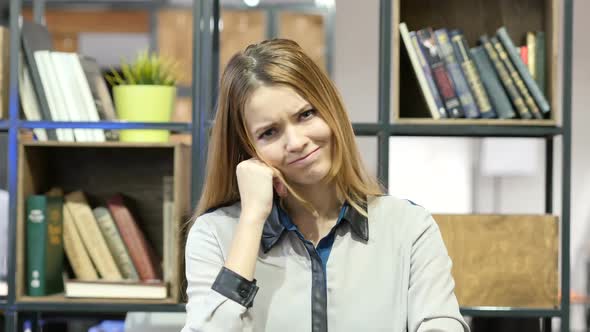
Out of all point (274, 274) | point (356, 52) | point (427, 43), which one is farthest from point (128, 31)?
point (274, 274)

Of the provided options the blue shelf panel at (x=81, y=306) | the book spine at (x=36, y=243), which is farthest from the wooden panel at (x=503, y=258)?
the book spine at (x=36, y=243)

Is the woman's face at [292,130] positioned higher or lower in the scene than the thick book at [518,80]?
lower

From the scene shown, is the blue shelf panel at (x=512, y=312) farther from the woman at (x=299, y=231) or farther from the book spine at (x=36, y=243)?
the book spine at (x=36, y=243)

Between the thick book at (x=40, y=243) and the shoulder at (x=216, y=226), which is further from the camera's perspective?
the thick book at (x=40, y=243)

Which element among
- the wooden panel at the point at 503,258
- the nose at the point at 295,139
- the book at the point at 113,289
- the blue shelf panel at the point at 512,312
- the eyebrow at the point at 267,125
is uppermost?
the eyebrow at the point at 267,125

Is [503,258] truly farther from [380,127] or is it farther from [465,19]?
[465,19]

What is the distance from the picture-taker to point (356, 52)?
16.6 ft

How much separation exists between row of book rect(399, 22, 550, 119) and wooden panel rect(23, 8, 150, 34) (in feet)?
11.2

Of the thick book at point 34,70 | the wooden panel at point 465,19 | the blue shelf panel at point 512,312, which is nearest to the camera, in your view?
the blue shelf panel at point 512,312

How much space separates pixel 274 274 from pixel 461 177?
151 inches

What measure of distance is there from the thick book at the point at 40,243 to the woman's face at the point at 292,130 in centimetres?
102

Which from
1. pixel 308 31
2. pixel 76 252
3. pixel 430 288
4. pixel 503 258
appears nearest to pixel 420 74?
pixel 503 258

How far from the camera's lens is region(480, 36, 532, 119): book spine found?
2.24 m

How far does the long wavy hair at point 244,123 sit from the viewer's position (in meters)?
1.47
